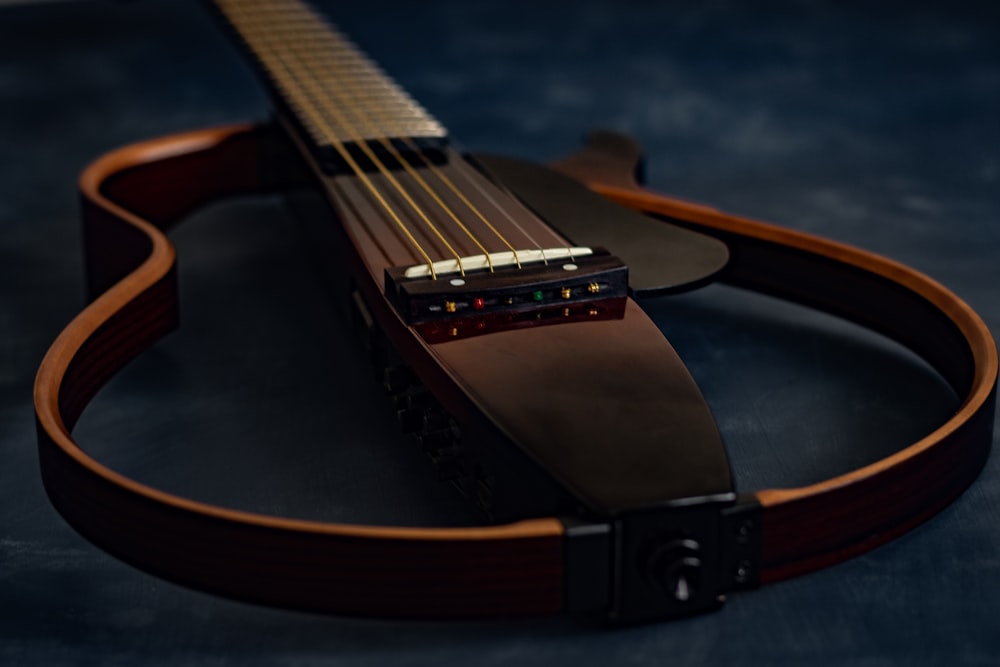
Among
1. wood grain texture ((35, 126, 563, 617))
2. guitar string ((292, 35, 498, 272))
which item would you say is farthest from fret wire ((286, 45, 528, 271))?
wood grain texture ((35, 126, 563, 617))

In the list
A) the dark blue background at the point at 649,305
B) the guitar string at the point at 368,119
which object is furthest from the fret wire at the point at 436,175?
the dark blue background at the point at 649,305

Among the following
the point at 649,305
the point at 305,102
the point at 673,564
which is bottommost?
the point at 649,305

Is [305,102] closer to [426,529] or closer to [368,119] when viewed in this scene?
[368,119]

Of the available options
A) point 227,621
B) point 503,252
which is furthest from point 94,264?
point 227,621

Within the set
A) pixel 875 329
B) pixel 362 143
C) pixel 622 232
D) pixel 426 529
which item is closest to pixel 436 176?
pixel 362 143

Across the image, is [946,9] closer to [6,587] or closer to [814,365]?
[814,365]
